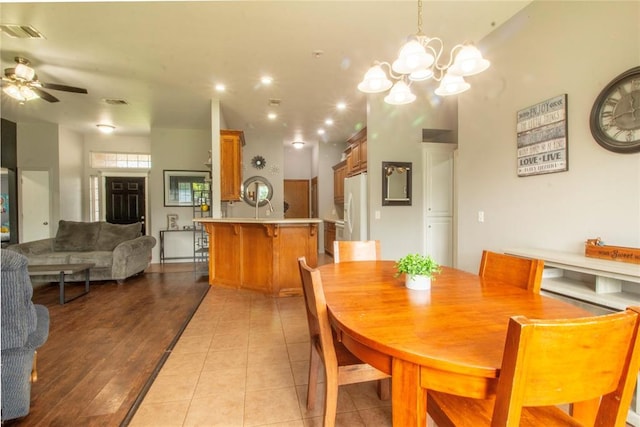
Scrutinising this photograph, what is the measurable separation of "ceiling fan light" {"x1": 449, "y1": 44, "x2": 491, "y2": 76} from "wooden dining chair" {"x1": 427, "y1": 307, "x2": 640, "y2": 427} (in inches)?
55.9

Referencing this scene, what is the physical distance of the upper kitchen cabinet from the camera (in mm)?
4891

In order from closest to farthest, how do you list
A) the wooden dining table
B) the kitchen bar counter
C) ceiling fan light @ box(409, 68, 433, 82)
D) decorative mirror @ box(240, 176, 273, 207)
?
the wooden dining table → ceiling fan light @ box(409, 68, 433, 82) → the kitchen bar counter → decorative mirror @ box(240, 176, 273, 207)

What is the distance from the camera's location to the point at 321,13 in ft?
8.32

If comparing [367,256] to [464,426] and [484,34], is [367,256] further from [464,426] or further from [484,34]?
[484,34]

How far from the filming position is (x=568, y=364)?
731 millimetres

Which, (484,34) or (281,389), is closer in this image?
(281,389)

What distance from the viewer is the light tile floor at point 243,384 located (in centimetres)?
163

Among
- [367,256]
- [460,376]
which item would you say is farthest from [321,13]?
[460,376]

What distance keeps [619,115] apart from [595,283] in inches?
44.3

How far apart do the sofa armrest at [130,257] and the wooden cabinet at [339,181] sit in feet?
12.5

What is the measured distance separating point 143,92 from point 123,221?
159 inches

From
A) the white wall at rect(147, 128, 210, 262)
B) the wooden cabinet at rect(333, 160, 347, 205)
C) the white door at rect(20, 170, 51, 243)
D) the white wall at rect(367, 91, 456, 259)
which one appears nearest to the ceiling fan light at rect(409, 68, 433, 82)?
the white wall at rect(367, 91, 456, 259)

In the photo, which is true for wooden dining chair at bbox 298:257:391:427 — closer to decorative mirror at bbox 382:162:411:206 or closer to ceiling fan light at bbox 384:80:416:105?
ceiling fan light at bbox 384:80:416:105

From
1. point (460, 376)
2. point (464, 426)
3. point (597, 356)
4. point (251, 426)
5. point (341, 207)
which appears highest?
point (341, 207)
